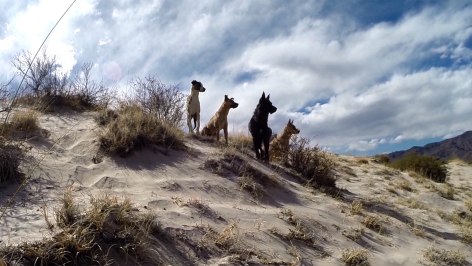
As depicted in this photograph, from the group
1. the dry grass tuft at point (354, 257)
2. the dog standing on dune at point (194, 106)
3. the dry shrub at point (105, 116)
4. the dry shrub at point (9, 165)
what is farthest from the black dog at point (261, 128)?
the dry shrub at point (9, 165)

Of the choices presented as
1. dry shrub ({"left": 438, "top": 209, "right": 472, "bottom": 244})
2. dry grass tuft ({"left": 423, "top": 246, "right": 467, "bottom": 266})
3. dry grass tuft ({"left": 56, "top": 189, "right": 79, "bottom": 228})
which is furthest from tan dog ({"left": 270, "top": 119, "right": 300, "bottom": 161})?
dry grass tuft ({"left": 56, "top": 189, "right": 79, "bottom": 228})

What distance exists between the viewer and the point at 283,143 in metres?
9.70

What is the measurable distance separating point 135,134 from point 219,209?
6.68 ft

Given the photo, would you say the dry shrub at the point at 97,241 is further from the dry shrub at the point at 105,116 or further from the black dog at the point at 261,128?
the black dog at the point at 261,128

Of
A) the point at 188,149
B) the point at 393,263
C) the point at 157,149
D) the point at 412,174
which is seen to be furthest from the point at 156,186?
the point at 412,174

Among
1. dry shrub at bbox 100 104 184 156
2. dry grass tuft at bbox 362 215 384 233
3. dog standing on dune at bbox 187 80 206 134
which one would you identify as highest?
dog standing on dune at bbox 187 80 206 134

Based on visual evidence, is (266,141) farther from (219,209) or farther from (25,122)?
(25,122)

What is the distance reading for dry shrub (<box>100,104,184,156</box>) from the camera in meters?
5.93

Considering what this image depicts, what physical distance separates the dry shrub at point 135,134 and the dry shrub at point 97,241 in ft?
7.55

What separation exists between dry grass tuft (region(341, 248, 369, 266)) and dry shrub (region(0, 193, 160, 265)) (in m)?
2.11

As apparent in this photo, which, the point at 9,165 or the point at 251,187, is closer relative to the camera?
the point at 9,165

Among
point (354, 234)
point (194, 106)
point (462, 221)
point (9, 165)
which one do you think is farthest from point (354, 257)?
point (194, 106)

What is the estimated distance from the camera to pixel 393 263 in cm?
498

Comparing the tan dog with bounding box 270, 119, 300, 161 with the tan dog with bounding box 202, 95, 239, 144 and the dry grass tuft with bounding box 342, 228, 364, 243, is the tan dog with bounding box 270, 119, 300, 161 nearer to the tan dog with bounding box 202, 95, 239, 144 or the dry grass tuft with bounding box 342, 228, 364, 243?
the tan dog with bounding box 202, 95, 239, 144
